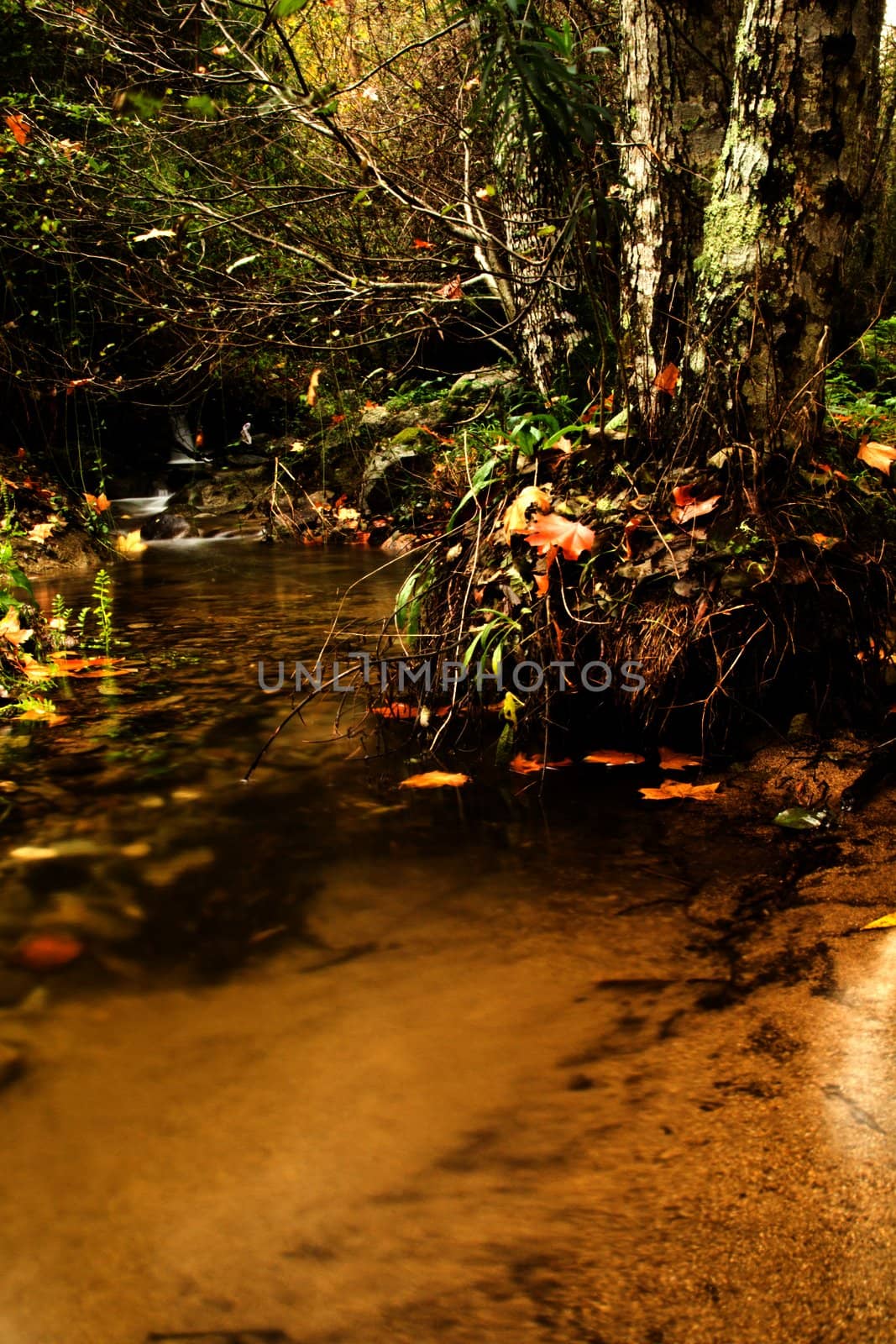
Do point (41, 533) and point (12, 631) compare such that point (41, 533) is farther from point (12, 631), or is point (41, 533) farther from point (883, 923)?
point (883, 923)

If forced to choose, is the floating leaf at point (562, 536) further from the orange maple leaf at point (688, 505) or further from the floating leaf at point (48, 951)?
the floating leaf at point (48, 951)

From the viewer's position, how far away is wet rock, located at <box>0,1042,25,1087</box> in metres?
1.79

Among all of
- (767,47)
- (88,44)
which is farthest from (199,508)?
(767,47)

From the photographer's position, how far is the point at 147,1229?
1439mm

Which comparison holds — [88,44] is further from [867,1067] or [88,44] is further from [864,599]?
[867,1067]

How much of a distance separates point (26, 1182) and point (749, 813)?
1949mm

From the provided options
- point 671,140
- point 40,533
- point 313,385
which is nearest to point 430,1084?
point 671,140

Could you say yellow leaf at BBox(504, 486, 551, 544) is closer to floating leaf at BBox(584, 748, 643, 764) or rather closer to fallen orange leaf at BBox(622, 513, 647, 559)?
fallen orange leaf at BBox(622, 513, 647, 559)

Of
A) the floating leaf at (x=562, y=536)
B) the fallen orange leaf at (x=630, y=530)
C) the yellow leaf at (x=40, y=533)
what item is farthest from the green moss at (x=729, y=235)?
the yellow leaf at (x=40, y=533)

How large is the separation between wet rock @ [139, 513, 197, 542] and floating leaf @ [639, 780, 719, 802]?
27.6ft

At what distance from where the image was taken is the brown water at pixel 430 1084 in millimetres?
1311

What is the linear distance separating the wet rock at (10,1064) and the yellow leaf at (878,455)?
2.76 metres

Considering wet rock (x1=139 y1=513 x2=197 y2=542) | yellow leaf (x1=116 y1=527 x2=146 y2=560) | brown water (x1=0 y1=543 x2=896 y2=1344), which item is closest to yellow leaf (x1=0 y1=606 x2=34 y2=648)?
brown water (x1=0 y1=543 x2=896 y2=1344)

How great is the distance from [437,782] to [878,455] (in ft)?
5.59
